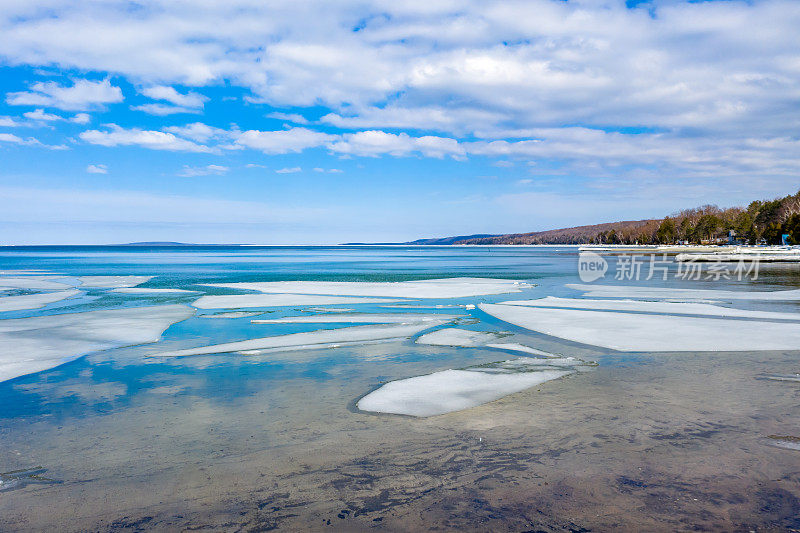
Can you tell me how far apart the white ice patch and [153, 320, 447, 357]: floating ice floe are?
119 inches

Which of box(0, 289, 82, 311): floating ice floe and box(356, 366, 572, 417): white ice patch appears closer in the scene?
box(356, 366, 572, 417): white ice patch

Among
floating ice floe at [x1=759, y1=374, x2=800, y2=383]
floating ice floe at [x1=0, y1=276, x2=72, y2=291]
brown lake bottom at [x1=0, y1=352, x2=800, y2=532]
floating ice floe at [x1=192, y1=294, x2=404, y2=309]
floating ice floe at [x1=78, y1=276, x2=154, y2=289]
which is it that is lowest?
floating ice floe at [x1=78, y1=276, x2=154, y2=289]

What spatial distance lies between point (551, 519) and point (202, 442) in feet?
9.93

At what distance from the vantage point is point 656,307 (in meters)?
13.9

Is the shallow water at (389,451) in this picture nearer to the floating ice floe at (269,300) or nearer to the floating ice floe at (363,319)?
the floating ice floe at (363,319)

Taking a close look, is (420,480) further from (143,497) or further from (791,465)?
(791,465)

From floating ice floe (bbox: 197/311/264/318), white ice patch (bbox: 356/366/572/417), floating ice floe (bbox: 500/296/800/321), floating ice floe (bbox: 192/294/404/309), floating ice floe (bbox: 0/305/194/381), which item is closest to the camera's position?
white ice patch (bbox: 356/366/572/417)

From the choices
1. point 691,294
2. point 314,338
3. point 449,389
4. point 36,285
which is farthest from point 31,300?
point 691,294

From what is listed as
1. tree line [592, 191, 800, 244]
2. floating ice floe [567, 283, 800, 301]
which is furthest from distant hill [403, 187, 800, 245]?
floating ice floe [567, 283, 800, 301]

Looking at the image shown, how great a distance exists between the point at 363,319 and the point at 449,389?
6282 mm

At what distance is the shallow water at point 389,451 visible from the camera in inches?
134

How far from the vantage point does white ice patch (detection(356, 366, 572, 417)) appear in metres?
5.61

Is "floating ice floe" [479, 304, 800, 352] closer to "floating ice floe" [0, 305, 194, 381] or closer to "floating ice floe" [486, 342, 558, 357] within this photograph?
"floating ice floe" [486, 342, 558, 357]

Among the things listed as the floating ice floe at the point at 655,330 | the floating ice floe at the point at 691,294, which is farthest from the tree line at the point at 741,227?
the floating ice floe at the point at 655,330
